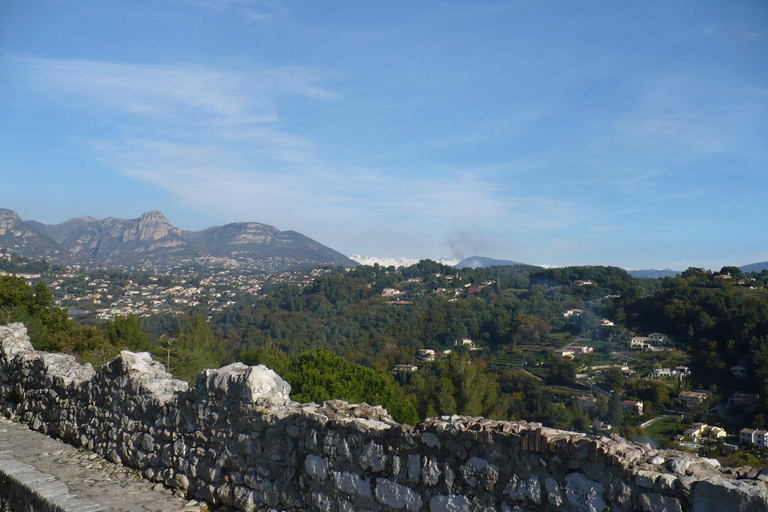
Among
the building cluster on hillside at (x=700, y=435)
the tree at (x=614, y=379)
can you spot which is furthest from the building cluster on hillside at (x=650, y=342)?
the building cluster on hillside at (x=700, y=435)

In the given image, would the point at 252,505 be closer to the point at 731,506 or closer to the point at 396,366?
the point at 731,506

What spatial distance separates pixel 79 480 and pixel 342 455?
2.37m

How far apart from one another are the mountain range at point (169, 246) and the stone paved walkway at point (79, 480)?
15253 centimetres

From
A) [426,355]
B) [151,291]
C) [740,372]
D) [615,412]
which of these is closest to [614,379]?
[740,372]

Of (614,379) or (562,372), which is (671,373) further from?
(562,372)

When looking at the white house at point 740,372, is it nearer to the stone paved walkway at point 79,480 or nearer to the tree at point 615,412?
the tree at point 615,412

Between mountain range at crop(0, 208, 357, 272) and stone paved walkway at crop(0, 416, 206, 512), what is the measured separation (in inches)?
6005

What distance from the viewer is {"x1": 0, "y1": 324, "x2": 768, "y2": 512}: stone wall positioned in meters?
2.42

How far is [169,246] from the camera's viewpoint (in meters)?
178

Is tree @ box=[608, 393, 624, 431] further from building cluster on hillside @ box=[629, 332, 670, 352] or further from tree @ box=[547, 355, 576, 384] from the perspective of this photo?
building cluster on hillside @ box=[629, 332, 670, 352]

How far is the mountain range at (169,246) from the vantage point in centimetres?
16425

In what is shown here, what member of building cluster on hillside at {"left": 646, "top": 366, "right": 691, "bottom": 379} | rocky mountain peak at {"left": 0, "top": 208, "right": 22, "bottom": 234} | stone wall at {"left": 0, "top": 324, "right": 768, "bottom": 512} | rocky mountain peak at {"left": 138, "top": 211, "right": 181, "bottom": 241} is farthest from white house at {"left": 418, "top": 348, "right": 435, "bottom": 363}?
rocky mountain peak at {"left": 138, "top": 211, "right": 181, "bottom": 241}

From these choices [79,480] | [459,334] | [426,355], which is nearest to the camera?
[79,480]

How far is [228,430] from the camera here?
3.86 meters
